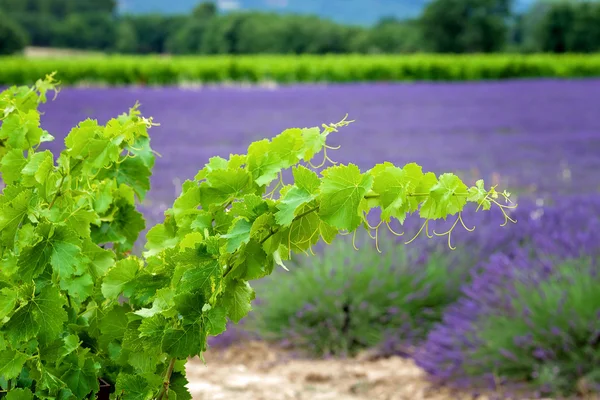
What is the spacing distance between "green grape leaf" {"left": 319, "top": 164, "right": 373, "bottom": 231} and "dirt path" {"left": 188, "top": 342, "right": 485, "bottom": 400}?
1.53 metres

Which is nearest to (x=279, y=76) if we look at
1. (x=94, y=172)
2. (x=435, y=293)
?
(x=435, y=293)

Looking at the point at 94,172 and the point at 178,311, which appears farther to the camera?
the point at 94,172

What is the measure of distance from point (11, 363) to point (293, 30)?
159 feet

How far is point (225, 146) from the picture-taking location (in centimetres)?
829

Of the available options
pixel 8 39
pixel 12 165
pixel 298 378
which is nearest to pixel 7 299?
pixel 12 165

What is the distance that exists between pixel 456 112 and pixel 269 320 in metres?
10.7

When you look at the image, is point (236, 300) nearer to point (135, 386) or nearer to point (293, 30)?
point (135, 386)

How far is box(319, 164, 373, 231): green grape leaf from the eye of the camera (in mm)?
1027

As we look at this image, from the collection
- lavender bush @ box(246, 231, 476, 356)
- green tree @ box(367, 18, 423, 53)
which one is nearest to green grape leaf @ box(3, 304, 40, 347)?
lavender bush @ box(246, 231, 476, 356)

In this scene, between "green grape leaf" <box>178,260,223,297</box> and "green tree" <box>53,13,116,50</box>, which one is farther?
"green tree" <box>53,13,116,50</box>

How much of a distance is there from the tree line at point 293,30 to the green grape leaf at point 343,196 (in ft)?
153

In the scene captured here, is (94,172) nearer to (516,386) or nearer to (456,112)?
(516,386)

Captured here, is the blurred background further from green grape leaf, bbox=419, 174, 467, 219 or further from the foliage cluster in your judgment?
green grape leaf, bbox=419, 174, 467, 219

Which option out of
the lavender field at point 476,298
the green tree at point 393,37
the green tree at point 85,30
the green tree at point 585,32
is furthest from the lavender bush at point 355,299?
the green tree at point 585,32
